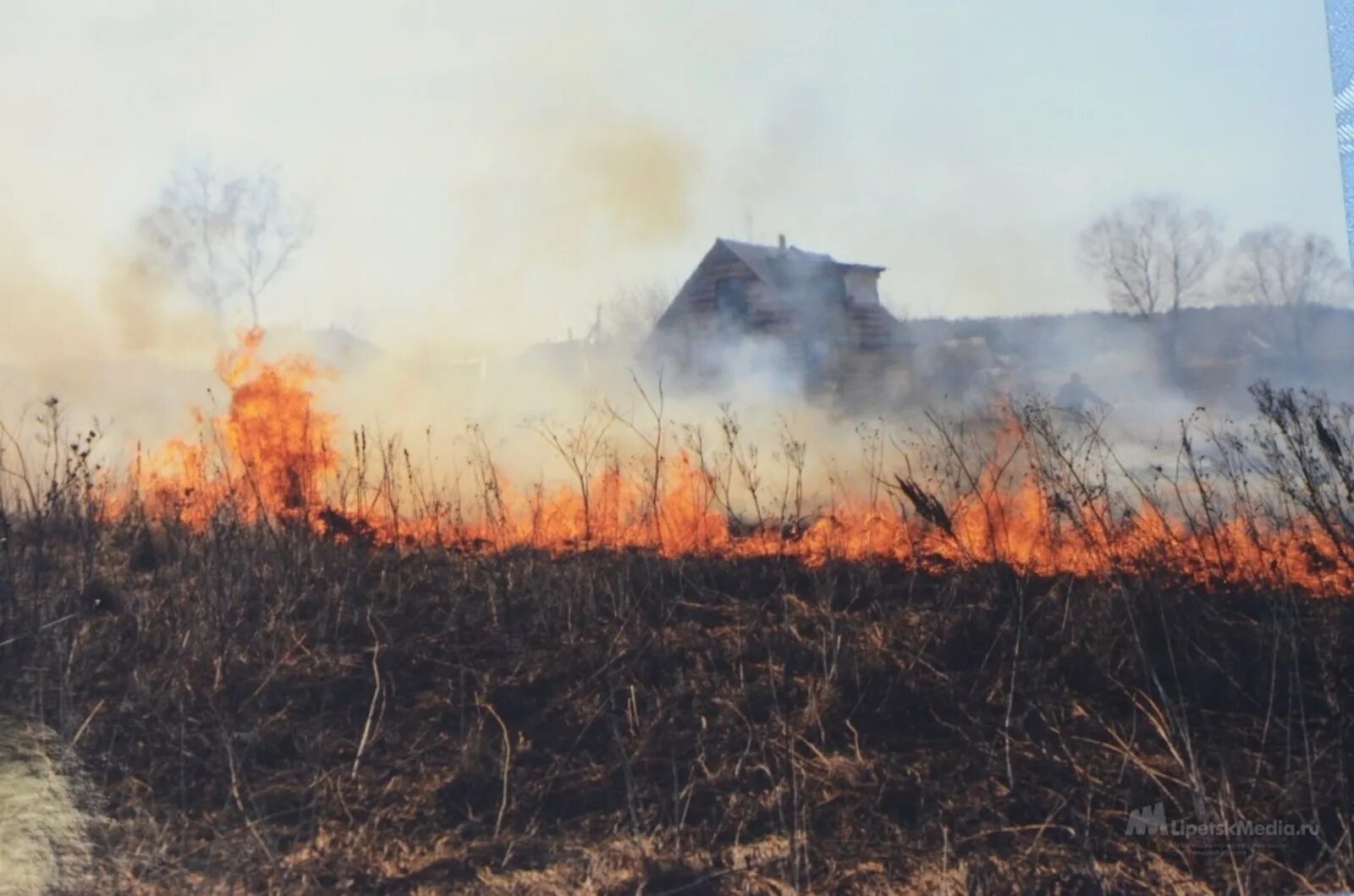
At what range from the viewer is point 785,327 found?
7668mm

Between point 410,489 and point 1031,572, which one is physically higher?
point 410,489

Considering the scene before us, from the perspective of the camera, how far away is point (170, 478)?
689 centimetres

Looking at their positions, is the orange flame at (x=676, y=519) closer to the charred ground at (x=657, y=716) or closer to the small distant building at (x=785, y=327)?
the charred ground at (x=657, y=716)

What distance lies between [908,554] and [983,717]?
1.24 metres

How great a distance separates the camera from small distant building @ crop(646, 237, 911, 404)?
7320 millimetres

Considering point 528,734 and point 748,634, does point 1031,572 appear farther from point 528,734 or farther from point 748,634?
point 528,734

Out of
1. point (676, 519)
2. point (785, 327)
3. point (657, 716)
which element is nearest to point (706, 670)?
point (657, 716)

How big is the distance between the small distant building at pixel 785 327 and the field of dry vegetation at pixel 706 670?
0.56 meters

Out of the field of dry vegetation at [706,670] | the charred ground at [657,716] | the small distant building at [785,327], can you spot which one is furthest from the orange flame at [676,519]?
the small distant building at [785,327]

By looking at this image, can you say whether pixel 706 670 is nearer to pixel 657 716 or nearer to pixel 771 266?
pixel 657 716

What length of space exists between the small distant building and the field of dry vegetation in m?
0.56

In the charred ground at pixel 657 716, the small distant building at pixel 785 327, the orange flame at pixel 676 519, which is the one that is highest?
the small distant building at pixel 785 327

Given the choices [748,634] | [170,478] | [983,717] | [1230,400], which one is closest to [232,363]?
[170,478]

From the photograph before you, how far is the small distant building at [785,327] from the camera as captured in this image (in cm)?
732
